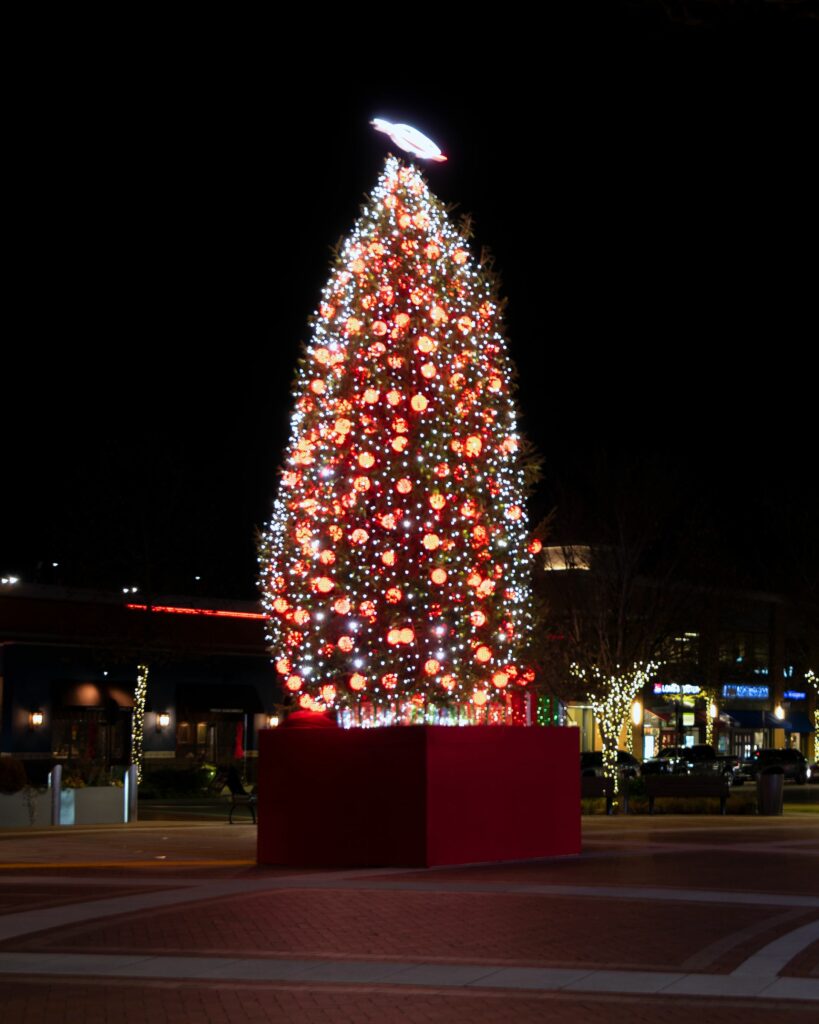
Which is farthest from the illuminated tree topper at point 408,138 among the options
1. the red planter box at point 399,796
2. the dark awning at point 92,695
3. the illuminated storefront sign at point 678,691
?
the illuminated storefront sign at point 678,691

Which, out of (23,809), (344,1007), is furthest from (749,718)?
(344,1007)

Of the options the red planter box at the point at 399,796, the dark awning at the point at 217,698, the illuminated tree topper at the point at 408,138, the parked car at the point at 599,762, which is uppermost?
the illuminated tree topper at the point at 408,138

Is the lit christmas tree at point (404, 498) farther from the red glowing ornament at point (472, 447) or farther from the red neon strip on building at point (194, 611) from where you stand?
the red neon strip on building at point (194, 611)

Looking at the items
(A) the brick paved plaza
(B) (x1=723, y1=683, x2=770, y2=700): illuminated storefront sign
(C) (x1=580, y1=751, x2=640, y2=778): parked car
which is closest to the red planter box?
(A) the brick paved plaza

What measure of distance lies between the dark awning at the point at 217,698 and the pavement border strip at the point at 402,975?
39731 mm

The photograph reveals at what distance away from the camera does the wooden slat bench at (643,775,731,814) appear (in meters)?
32.4

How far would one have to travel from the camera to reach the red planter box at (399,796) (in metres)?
17.9

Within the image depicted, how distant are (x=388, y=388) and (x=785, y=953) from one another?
10.4 meters

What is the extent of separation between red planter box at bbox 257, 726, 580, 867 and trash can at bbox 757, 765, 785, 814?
13.5m

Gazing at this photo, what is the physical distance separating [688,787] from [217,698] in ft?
71.6

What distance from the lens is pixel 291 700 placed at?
71.9 ft

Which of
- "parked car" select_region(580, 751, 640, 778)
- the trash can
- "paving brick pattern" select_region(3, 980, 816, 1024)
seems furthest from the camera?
"parked car" select_region(580, 751, 640, 778)

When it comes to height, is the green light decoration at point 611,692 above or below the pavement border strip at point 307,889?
above

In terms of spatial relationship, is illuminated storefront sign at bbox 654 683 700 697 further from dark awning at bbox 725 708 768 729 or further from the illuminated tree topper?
the illuminated tree topper
